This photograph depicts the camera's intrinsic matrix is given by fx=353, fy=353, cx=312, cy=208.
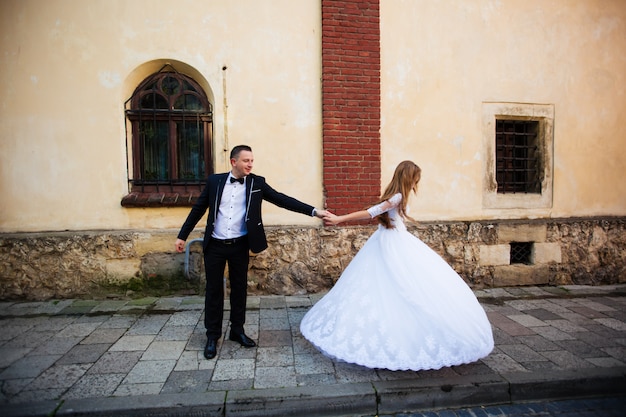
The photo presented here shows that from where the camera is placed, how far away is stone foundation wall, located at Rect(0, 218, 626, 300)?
16.3 ft

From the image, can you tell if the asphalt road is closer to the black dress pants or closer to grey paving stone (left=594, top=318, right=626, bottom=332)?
grey paving stone (left=594, top=318, right=626, bottom=332)

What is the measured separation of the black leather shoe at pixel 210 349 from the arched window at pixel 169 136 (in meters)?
2.39

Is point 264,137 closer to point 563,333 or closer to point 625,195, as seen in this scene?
point 563,333

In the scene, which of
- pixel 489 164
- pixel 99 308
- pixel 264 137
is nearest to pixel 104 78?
pixel 264 137

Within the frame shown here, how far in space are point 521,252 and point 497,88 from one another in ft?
9.09

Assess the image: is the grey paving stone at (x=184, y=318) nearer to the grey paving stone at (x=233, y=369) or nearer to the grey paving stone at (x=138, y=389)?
the grey paving stone at (x=233, y=369)

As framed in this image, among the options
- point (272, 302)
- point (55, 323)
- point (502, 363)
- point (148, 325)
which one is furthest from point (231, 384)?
point (55, 323)

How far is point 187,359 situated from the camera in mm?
3393

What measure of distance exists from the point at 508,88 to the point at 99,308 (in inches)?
276

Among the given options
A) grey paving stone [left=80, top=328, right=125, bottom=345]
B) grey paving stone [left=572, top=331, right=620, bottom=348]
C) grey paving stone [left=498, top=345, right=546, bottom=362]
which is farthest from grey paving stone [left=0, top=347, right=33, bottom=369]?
grey paving stone [left=572, top=331, right=620, bottom=348]

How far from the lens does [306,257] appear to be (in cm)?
535

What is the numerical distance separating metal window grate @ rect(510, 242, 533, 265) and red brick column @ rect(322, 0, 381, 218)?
2.63 metres

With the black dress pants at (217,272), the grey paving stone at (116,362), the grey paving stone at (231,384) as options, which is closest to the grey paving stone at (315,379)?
the grey paving stone at (231,384)

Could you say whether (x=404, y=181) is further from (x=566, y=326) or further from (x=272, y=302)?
(x=566, y=326)
